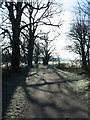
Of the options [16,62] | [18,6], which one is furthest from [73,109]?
[18,6]

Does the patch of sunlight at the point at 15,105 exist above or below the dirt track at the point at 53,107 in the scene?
above

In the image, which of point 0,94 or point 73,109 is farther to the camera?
point 0,94

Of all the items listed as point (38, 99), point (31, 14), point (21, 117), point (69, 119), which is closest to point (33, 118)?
point (21, 117)

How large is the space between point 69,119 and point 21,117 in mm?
1453

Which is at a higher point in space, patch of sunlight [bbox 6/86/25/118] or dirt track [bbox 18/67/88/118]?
patch of sunlight [bbox 6/86/25/118]

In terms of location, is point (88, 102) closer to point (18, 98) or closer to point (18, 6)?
point (18, 98)

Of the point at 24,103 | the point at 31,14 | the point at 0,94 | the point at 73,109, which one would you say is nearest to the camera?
the point at 73,109

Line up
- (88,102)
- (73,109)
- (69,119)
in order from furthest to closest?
1. (88,102)
2. (73,109)
3. (69,119)

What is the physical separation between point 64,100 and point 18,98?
1.94 m

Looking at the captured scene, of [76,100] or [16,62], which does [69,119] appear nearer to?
[76,100]

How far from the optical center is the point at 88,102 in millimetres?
7723

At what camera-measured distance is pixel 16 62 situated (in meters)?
18.9

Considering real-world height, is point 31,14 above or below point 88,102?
above

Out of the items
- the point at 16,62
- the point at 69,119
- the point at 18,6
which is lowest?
the point at 69,119
